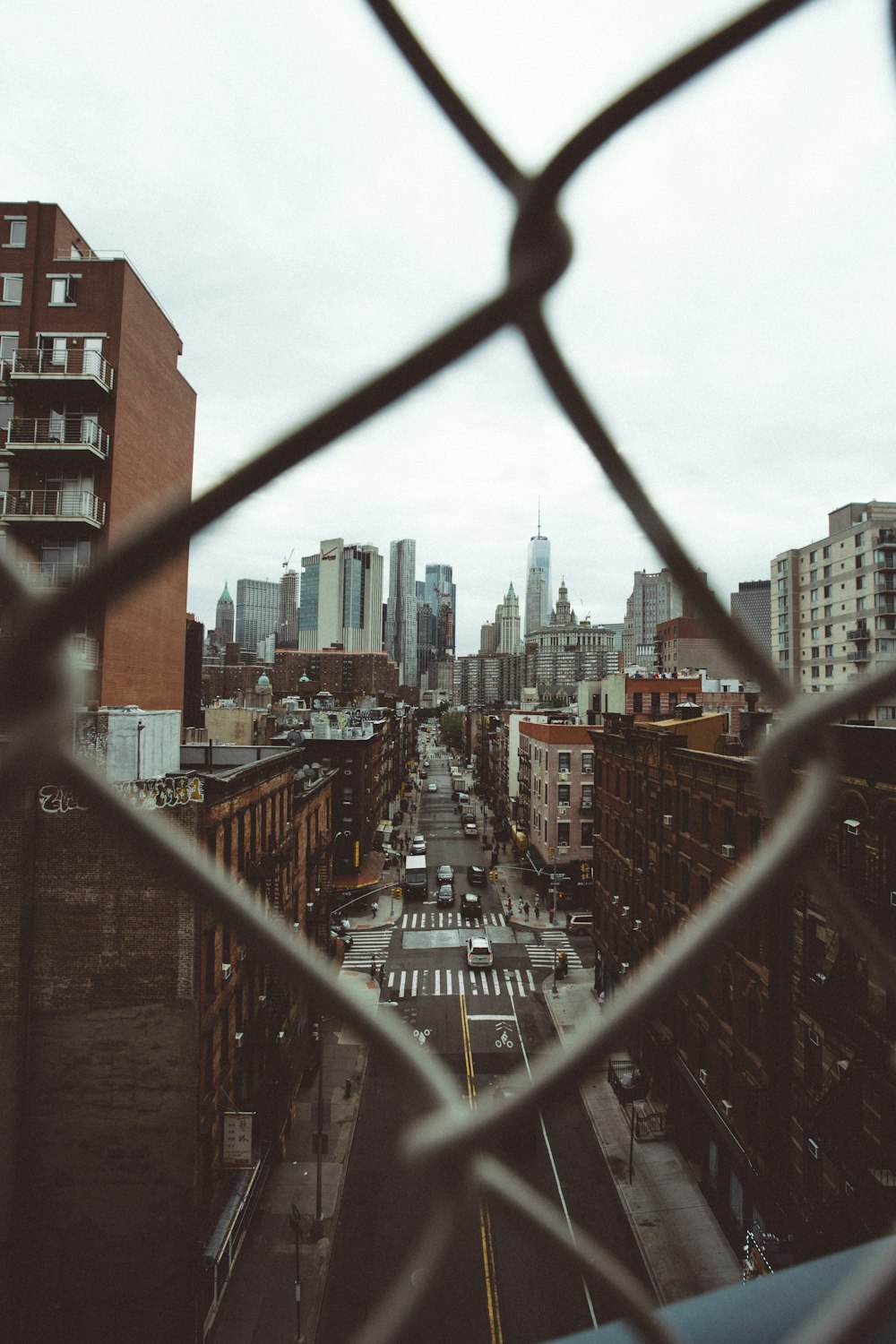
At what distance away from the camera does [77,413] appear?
1018 inches

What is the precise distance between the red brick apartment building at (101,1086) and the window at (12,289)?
2039 centimetres

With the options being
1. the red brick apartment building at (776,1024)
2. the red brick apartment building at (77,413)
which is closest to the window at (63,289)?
the red brick apartment building at (77,413)

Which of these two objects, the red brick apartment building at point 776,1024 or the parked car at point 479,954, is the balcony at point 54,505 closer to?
the red brick apartment building at point 776,1024

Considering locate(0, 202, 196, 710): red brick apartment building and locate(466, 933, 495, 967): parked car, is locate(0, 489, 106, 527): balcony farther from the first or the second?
locate(466, 933, 495, 967): parked car

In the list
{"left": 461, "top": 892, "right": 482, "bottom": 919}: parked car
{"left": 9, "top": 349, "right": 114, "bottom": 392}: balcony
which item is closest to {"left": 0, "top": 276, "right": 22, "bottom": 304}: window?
{"left": 9, "top": 349, "right": 114, "bottom": 392}: balcony

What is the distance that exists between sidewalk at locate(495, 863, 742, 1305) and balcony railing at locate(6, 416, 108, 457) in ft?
80.2

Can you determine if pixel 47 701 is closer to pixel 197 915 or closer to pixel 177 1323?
pixel 197 915

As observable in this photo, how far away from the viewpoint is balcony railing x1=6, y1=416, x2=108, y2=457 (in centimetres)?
2505

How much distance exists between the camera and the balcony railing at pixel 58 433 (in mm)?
25047

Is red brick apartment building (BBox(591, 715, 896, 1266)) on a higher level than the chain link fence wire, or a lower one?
lower

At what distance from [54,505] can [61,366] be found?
4835mm

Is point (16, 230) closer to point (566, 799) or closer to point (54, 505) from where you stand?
point (54, 505)

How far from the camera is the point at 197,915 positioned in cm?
1736

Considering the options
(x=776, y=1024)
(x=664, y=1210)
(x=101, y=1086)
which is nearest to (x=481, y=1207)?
(x=101, y=1086)
